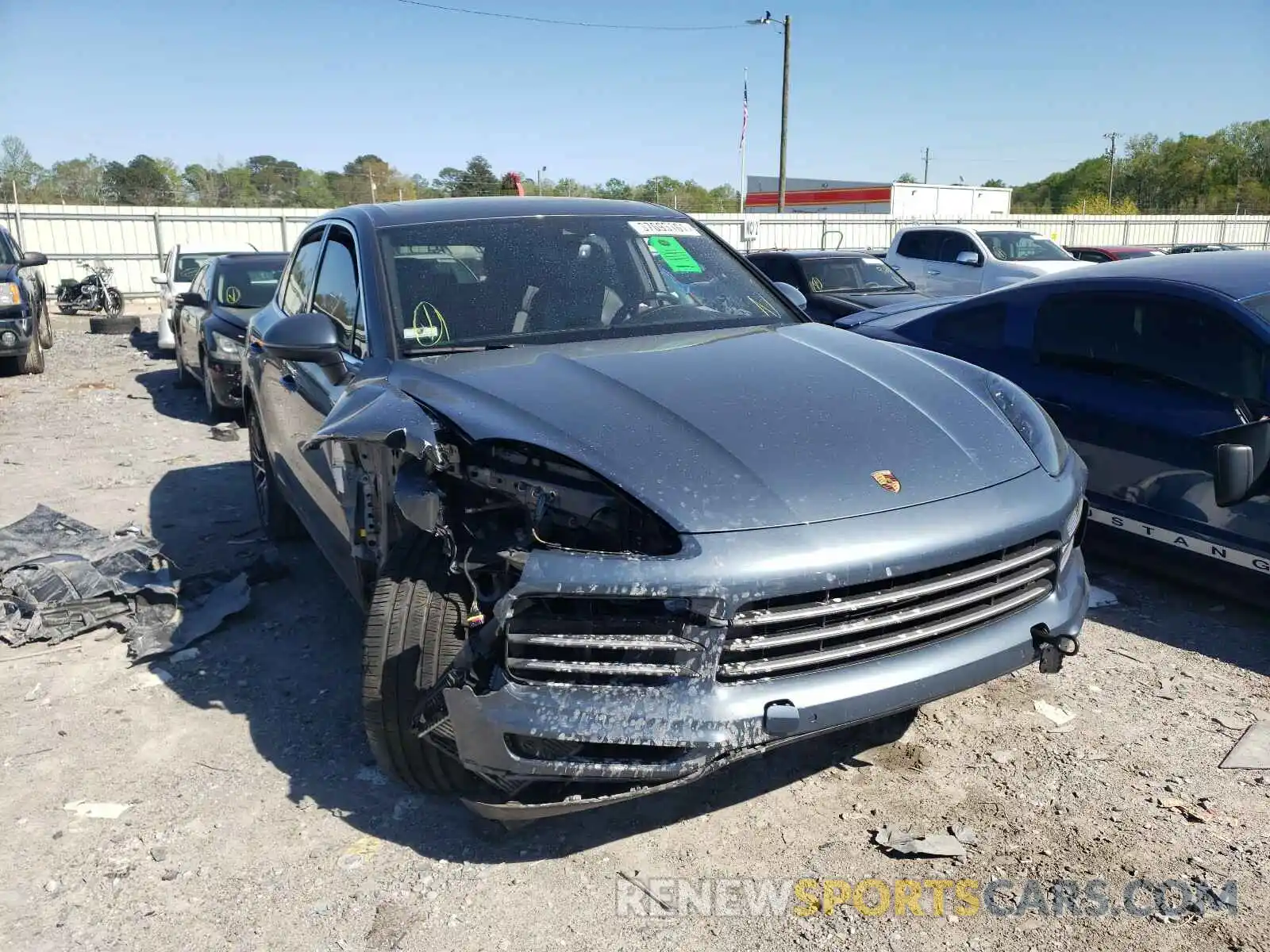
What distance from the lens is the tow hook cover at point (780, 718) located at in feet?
7.62

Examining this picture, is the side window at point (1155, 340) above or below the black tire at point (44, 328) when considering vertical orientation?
above

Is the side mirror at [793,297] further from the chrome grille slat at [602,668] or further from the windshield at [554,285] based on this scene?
the chrome grille slat at [602,668]

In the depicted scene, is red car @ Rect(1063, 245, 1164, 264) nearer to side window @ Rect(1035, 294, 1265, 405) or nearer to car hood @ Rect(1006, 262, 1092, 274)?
car hood @ Rect(1006, 262, 1092, 274)

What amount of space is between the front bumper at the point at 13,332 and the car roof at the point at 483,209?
8.91m

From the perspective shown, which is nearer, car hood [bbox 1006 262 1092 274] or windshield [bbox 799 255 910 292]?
windshield [bbox 799 255 910 292]

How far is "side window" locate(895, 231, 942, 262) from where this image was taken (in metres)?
16.5

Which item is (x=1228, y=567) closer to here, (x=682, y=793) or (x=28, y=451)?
(x=682, y=793)

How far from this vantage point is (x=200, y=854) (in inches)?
111

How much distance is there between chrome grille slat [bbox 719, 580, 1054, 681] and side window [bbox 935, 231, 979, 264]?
46.9ft

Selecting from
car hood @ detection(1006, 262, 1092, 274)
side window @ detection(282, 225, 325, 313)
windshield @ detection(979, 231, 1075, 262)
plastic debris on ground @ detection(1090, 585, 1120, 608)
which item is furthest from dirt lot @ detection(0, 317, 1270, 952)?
windshield @ detection(979, 231, 1075, 262)

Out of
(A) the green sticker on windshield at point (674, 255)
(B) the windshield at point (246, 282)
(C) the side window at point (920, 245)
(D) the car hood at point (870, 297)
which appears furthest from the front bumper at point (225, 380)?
(C) the side window at point (920, 245)

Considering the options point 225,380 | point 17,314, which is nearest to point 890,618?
point 225,380

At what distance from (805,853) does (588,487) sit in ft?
3.97

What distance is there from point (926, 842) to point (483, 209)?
2.87 metres
